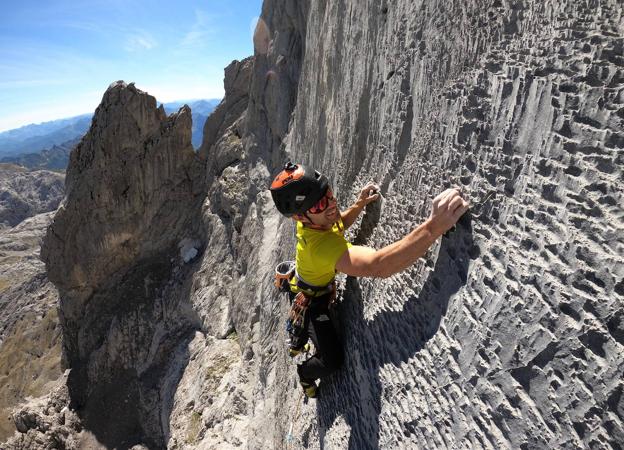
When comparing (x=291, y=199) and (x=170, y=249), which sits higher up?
(x=291, y=199)

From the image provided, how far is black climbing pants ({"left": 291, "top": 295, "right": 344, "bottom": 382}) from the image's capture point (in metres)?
5.53

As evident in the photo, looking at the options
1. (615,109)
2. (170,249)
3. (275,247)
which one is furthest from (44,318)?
(615,109)

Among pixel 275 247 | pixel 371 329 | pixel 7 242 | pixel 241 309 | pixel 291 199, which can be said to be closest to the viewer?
pixel 291 199

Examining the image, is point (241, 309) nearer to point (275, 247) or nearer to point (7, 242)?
point (275, 247)

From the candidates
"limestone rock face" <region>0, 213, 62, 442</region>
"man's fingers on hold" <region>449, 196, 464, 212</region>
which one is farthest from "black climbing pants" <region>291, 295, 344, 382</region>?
"limestone rock face" <region>0, 213, 62, 442</region>

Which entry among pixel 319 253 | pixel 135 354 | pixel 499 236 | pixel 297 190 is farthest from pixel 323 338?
pixel 135 354

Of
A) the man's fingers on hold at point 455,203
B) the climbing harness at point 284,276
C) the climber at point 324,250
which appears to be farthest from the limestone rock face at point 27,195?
the man's fingers on hold at point 455,203

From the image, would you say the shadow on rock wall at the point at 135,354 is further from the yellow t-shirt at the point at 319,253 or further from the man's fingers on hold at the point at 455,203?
the man's fingers on hold at the point at 455,203

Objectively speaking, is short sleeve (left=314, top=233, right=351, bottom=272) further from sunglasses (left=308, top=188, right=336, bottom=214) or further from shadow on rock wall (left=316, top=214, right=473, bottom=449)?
shadow on rock wall (left=316, top=214, right=473, bottom=449)

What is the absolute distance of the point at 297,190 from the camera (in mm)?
4523

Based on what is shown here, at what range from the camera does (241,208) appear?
18.5m

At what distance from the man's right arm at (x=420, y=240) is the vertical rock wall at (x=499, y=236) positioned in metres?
0.13

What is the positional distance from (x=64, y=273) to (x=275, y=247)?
56.4 ft

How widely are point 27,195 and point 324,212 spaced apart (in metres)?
139
